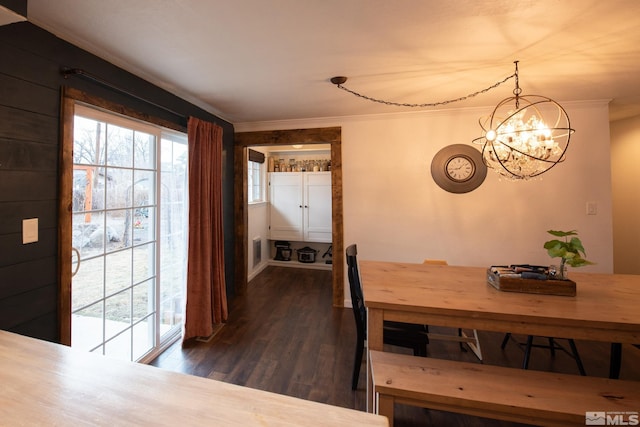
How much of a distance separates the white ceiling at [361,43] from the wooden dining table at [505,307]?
1536mm

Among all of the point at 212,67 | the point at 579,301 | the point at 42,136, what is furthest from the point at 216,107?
the point at 579,301

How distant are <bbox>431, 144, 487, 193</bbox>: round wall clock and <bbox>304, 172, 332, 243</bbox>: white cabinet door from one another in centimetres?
225

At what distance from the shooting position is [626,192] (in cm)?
338

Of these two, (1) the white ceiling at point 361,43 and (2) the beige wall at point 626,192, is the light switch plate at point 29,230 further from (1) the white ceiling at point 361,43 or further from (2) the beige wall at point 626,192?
(2) the beige wall at point 626,192

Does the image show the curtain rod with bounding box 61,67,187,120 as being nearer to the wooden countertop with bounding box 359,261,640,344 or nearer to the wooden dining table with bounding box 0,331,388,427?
the wooden dining table with bounding box 0,331,388,427

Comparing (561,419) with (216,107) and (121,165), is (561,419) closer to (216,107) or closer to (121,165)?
(121,165)

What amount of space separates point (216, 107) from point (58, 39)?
57.4 inches

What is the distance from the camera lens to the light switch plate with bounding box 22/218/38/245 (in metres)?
1.38

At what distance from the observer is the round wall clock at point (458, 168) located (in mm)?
2994

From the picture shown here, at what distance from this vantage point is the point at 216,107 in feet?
9.63

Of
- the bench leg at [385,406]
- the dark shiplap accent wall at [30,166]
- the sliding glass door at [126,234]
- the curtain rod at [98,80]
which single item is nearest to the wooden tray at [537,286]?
the bench leg at [385,406]

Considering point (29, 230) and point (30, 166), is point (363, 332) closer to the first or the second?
point (29, 230)

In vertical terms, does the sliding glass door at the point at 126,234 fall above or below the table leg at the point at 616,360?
above

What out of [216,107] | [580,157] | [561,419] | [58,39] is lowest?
[561,419]
